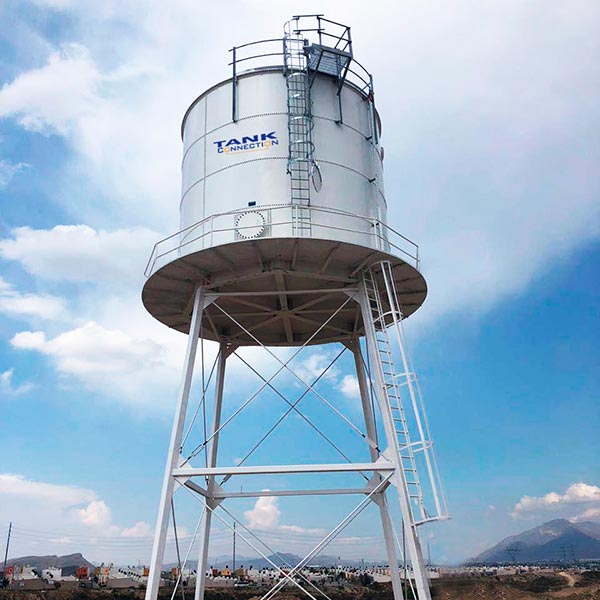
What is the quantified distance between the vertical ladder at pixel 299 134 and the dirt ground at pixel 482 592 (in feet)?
89.0

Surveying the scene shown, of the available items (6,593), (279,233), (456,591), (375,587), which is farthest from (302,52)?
(375,587)

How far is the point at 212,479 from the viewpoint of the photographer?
1552cm

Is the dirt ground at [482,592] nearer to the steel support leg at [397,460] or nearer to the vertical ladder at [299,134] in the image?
the steel support leg at [397,460]

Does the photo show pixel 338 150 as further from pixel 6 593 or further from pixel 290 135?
pixel 6 593

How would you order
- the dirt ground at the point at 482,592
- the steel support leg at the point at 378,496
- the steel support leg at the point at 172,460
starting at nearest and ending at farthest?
the steel support leg at the point at 172,460, the steel support leg at the point at 378,496, the dirt ground at the point at 482,592

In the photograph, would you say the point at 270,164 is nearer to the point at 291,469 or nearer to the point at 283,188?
the point at 283,188

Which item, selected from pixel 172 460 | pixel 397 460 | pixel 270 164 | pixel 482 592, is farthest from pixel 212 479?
pixel 482 592

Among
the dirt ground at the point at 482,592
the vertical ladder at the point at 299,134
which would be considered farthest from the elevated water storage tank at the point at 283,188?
the dirt ground at the point at 482,592

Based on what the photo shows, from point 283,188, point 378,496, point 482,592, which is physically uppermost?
point 283,188

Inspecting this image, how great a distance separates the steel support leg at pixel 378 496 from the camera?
15.6 meters

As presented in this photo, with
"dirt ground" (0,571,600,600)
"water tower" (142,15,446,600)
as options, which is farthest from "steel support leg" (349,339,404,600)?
"dirt ground" (0,571,600,600)

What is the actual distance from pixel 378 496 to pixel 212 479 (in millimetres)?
3958

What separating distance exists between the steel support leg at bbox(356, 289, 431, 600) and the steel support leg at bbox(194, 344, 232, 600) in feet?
13.3

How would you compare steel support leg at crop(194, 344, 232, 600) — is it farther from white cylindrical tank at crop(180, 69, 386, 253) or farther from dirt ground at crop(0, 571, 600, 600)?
dirt ground at crop(0, 571, 600, 600)
